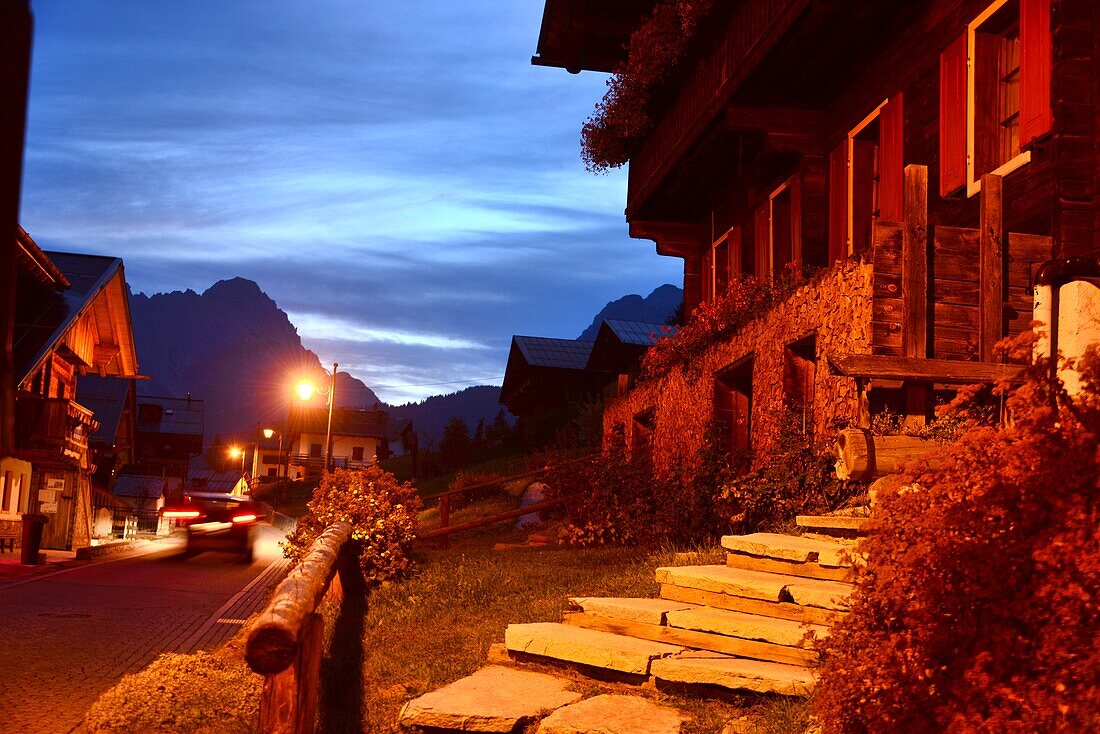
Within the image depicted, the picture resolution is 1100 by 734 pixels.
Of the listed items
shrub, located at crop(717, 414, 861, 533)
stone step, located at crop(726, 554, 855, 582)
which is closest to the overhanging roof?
shrub, located at crop(717, 414, 861, 533)

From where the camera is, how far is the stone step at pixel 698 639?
6.32 m

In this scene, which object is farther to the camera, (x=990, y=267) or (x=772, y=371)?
(x=772, y=371)

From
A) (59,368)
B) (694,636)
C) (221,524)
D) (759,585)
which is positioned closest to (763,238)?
(759,585)

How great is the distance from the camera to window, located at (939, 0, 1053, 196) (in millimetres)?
9984

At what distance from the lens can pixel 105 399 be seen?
45156mm

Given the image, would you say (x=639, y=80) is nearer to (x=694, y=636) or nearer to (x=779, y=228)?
(x=779, y=228)

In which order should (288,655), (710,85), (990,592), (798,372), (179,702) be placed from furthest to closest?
1. (710,85)
2. (798,372)
3. (179,702)
4. (288,655)
5. (990,592)

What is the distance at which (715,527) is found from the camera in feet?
43.5

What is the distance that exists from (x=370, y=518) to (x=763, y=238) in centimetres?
764

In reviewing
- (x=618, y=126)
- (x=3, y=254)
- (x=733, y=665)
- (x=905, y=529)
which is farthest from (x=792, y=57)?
(x=3, y=254)

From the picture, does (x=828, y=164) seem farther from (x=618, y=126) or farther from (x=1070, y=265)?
(x=1070, y=265)

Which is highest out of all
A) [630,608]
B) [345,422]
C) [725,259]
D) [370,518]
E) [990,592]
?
[345,422]

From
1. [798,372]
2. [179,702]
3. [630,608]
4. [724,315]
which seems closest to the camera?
[179,702]

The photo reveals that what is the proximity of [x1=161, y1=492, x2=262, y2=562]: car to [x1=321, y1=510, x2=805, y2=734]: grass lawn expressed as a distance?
12523 mm
